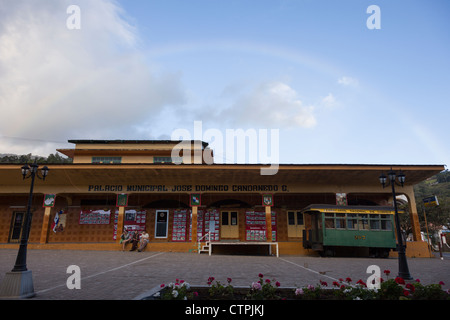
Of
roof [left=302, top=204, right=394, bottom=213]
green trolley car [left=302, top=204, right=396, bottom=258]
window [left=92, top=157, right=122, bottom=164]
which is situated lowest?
green trolley car [left=302, top=204, right=396, bottom=258]

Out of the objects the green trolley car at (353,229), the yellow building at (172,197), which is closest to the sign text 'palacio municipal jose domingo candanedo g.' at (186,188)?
the yellow building at (172,197)

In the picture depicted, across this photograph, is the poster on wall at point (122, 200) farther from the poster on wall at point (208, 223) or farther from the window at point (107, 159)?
the poster on wall at point (208, 223)

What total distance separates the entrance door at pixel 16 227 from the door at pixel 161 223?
10.4 metres

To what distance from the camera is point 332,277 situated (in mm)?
9172

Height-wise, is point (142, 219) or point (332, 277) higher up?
point (142, 219)

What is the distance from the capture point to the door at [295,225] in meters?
22.1

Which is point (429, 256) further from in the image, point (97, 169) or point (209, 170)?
point (97, 169)

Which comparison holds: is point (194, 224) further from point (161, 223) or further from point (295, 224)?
point (295, 224)

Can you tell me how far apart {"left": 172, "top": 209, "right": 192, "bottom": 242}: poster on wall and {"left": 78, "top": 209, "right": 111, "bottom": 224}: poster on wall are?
517 centimetres

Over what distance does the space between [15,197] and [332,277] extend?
944 inches

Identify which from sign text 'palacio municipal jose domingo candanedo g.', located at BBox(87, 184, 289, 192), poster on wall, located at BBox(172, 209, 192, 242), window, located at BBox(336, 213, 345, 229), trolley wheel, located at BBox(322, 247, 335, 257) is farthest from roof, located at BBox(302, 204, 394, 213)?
poster on wall, located at BBox(172, 209, 192, 242)

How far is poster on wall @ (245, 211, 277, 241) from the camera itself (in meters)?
22.1

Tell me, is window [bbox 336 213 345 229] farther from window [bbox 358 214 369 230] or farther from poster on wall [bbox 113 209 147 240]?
poster on wall [bbox 113 209 147 240]
